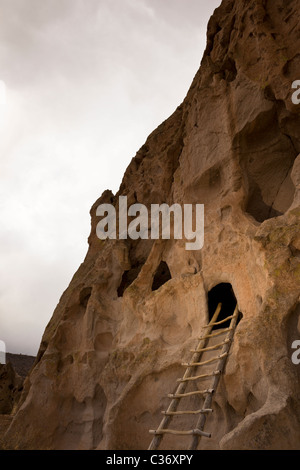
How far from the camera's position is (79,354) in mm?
7324

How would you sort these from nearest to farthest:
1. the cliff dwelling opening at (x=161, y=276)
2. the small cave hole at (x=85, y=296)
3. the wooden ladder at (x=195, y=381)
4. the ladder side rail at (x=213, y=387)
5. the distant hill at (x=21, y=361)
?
the ladder side rail at (x=213, y=387)
the wooden ladder at (x=195, y=381)
the cliff dwelling opening at (x=161, y=276)
the small cave hole at (x=85, y=296)
the distant hill at (x=21, y=361)

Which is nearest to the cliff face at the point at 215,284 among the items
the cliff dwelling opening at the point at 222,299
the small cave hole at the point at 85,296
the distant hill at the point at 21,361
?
the small cave hole at the point at 85,296

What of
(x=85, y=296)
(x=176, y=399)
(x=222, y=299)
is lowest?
(x=176, y=399)

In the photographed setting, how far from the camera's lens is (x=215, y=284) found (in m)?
5.82

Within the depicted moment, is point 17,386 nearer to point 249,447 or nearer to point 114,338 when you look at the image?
point 114,338

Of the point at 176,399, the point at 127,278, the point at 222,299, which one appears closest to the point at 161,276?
the point at 127,278

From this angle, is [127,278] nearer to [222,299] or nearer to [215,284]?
[222,299]

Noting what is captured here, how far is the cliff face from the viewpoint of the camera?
14.7 ft

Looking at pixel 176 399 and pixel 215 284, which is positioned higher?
pixel 215 284

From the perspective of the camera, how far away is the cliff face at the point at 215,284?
4477mm

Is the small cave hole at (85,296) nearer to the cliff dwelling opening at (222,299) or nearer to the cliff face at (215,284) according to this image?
the cliff face at (215,284)

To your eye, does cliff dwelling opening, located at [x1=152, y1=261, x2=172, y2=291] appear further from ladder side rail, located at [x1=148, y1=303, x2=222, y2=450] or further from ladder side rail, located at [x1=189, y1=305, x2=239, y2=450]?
ladder side rail, located at [x1=189, y1=305, x2=239, y2=450]
